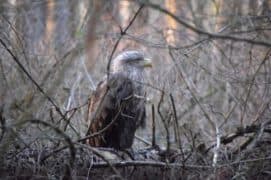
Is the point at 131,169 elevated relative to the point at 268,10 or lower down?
lower down

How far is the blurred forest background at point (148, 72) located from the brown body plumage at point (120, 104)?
255mm

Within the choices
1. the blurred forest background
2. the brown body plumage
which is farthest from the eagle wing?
the blurred forest background

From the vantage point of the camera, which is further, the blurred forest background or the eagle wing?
the eagle wing

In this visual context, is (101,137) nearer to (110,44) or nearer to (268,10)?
(110,44)

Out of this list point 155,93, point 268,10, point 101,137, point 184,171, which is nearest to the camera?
point 184,171

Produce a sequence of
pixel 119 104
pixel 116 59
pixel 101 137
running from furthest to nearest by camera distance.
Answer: pixel 116 59, pixel 101 137, pixel 119 104

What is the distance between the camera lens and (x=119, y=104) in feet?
23.9

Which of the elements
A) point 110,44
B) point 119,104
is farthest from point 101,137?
point 110,44

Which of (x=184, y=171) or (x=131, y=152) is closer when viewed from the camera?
(x=184, y=171)

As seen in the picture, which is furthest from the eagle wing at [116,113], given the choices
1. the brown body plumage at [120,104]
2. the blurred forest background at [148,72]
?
the blurred forest background at [148,72]

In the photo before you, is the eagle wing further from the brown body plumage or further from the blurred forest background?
the blurred forest background

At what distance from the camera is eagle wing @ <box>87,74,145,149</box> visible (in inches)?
294

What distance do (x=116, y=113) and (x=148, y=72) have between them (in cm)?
168

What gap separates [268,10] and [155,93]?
2777 mm
